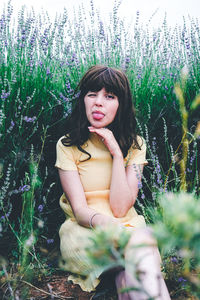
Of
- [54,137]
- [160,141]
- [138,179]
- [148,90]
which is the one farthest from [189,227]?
[148,90]

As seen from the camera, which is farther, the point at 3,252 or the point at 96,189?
the point at 96,189

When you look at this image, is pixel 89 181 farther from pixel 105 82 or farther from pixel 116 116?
pixel 105 82

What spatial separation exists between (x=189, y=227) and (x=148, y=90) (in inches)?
97.4

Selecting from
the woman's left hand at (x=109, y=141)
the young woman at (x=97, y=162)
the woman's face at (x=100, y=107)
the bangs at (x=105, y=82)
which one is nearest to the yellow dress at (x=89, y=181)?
Answer: the young woman at (x=97, y=162)

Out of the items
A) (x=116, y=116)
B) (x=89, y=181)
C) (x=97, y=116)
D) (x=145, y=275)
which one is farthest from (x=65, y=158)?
(x=145, y=275)

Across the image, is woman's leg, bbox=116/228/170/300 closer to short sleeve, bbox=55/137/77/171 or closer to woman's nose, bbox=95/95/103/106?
short sleeve, bbox=55/137/77/171

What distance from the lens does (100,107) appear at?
6.88 feet

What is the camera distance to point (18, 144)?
211 centimetres

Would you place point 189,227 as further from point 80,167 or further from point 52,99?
point 52,99

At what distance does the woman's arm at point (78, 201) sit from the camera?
6.12ft

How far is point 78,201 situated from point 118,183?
0.27 m

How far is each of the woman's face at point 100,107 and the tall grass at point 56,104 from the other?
0.21m

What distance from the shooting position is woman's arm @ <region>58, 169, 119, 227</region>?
1.86 meters

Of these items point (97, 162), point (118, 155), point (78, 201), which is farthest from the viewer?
point (97, 162)
